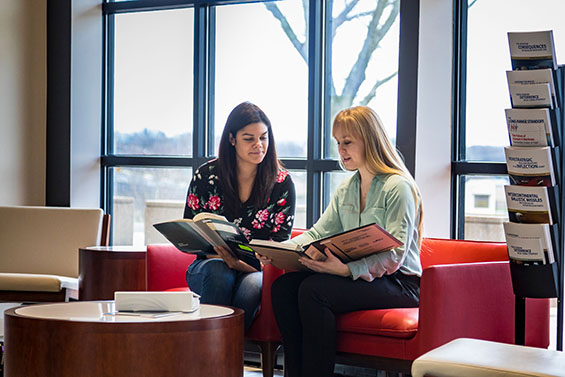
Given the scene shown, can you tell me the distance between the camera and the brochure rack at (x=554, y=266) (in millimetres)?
2771

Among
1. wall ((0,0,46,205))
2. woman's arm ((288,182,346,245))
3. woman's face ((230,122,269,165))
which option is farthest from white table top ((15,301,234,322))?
wall ((0,0,46,205))

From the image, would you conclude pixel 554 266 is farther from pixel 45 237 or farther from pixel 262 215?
pixel 45 237

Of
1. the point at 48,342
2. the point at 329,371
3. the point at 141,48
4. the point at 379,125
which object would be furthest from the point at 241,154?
the point at 141,48

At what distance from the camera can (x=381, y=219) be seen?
3.11m

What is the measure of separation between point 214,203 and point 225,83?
170cm

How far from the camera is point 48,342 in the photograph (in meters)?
2.44

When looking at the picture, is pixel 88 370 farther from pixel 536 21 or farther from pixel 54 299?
pixel 536 21

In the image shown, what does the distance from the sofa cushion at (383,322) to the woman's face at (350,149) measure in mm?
631

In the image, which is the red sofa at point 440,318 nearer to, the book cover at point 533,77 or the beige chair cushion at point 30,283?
the book cover at point 533,77

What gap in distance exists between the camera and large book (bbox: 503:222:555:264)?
2.74m

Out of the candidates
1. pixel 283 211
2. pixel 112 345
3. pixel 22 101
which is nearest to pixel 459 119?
pixel 283 211

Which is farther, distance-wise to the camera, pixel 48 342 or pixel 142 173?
pixel 142 173

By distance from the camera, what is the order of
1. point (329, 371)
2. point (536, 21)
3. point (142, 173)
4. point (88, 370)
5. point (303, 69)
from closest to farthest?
point (88, 370)
point (329, 371)
point (536, 21)
point (303, 69)
point (142, 173)

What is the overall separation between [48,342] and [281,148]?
2.64m
